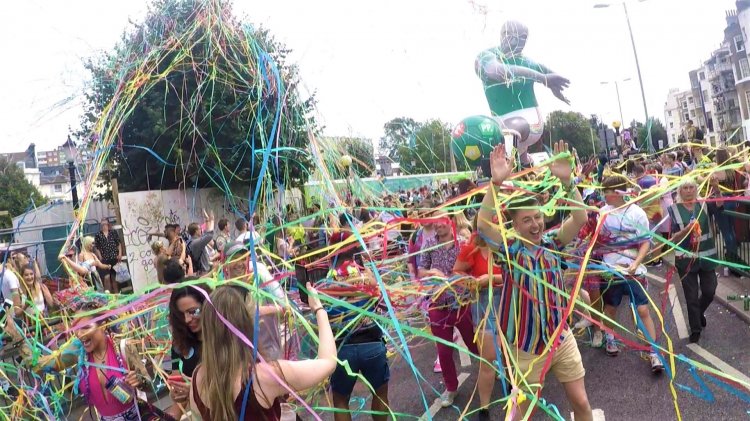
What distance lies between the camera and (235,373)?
2.00 m

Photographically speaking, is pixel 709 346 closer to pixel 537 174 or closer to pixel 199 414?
pixel 537 174

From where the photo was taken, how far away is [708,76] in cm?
8331

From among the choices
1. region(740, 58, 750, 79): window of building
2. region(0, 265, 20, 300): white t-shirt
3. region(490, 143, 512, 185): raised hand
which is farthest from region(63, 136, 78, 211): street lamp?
region(740, 58, 750, 79): window of building

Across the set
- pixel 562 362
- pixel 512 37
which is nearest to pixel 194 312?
pixel 562 362

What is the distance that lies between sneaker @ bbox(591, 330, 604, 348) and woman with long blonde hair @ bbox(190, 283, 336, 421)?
13.8 ft

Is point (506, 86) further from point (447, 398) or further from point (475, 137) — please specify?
point (447, 398)

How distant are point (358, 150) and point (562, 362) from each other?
316cm

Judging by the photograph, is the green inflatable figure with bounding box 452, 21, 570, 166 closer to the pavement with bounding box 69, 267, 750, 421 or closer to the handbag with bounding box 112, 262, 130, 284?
the pavement with bounding box 69, 267, 750, 421

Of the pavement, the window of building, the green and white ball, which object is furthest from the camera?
the window of building

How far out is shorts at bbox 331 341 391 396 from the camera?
3465 millimetres

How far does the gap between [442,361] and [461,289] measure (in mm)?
691

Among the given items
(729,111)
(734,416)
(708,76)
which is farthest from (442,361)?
(708,76)

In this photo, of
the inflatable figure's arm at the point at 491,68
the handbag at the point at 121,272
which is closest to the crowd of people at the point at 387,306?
the inflatable figure's arm at the point at 491,68

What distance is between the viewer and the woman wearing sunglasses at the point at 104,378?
3.09 meters
